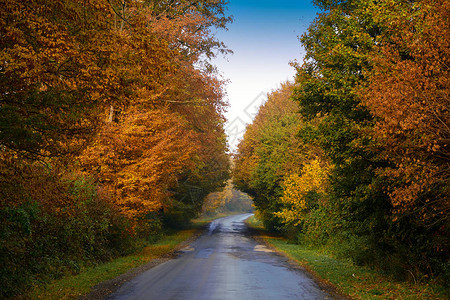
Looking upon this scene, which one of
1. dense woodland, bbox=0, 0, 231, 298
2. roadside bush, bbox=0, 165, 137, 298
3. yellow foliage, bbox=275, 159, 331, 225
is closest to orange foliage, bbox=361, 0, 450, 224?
dense woodland, bbox=0, 0, 231, 298

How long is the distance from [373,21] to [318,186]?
Result: 13.4 metres

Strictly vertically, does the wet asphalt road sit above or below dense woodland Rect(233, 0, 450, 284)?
below

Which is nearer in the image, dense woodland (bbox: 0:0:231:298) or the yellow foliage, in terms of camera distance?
dense woodland (bbox: 0:0:231:298)

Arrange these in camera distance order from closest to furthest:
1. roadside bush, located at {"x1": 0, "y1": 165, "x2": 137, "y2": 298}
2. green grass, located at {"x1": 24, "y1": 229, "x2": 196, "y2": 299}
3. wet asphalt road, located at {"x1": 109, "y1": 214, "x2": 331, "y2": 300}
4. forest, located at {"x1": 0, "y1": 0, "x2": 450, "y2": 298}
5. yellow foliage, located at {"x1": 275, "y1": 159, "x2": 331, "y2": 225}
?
forest, located at {"x1": 0, "y1": 0, "x2": 450, "y2": 298}, roadside bush, located at {"x1": 0, "y1": 165, "x2": 137, "y2": 298}, green grass, located at {"x1": 24, "y1": 229, "x2": 196, "y2": 299}, wet asphalt road, located at {"x1": 109, "y1": 214, "x2": 331, "y2": 300}, yellow foliage, located at {"x1": 275, "y1": 159, "x2": 331, "y2": 225}

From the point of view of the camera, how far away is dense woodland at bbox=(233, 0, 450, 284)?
744 centimetres

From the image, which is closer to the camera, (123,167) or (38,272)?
(38,272)

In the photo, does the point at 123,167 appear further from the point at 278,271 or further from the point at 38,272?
the point at 278,271

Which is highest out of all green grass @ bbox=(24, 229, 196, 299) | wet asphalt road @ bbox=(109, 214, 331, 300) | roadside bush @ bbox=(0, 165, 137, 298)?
roadside bush @ bbox=(0, 165, 137, 298)

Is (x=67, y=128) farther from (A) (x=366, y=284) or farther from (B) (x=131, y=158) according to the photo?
(A) (x=366, y=284)

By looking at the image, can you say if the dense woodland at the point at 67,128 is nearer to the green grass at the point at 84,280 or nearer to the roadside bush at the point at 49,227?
the roadside bush at the point at 49,227

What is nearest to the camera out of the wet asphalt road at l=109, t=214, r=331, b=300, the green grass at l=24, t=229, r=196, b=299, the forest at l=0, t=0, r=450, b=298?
the forest at l=0, t=0, r=450, b=298

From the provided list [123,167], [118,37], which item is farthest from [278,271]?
[118,37]

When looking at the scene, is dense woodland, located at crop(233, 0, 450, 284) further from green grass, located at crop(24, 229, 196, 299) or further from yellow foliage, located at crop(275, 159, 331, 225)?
green grass, located at crop(24, 229, 196, 299)

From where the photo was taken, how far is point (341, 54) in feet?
40.8
